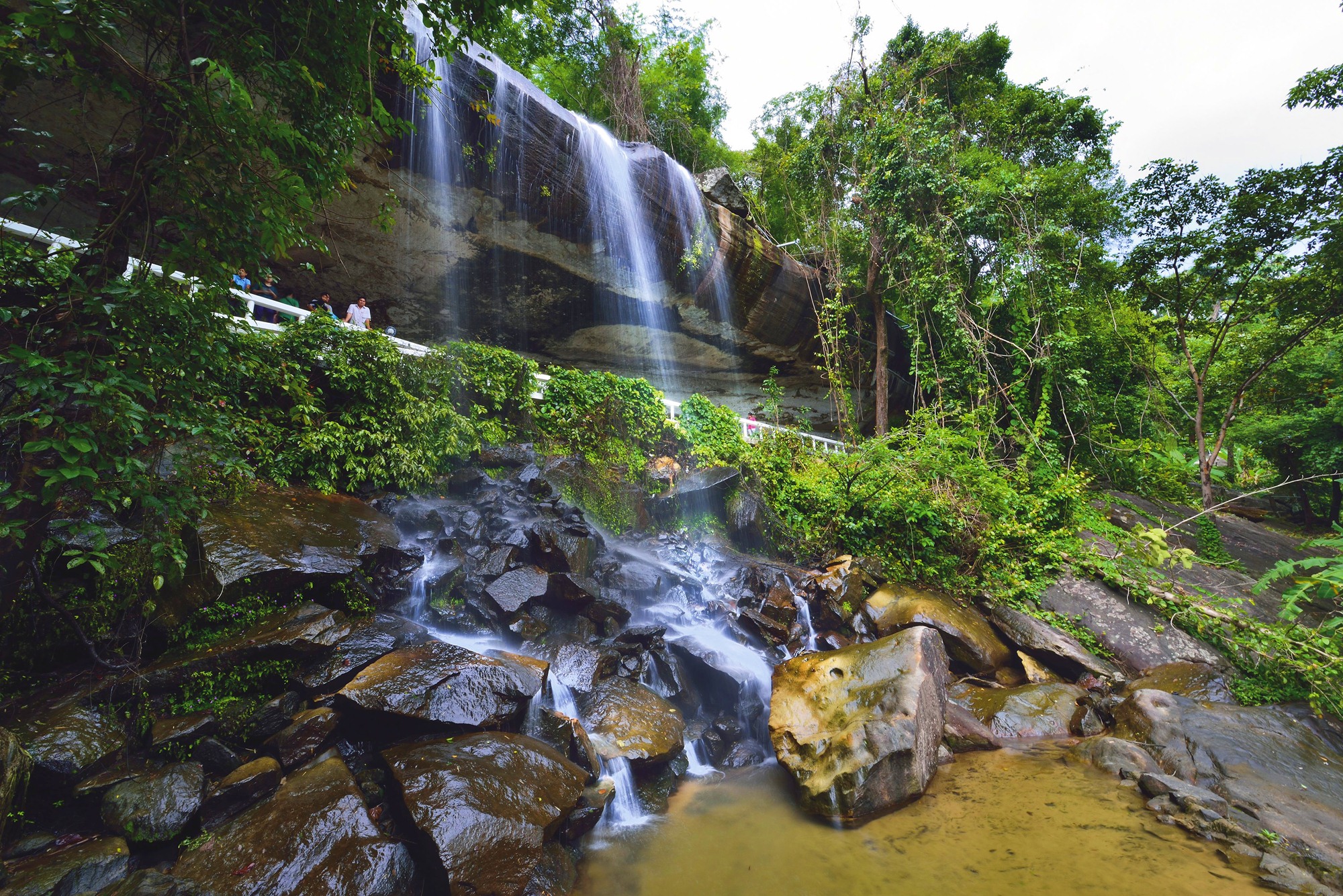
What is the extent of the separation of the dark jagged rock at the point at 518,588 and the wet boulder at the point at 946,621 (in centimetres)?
480

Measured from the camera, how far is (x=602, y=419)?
964cm

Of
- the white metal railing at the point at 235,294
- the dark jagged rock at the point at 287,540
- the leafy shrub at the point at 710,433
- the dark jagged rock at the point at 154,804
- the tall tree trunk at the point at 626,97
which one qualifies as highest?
the tall tree trunk at the point at 626,97

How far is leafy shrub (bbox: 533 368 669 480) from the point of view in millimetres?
9133

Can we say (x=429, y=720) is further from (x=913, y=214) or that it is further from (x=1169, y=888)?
(x=913, y=214)

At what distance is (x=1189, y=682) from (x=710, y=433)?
26.7ft

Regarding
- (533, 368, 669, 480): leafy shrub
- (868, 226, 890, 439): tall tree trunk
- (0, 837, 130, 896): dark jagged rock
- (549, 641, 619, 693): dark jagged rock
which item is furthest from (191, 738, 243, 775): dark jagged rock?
(868, 226, 890, 439): tall tree trunk

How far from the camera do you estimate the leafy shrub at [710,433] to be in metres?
10.5

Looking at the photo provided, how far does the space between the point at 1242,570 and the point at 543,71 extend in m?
21.4

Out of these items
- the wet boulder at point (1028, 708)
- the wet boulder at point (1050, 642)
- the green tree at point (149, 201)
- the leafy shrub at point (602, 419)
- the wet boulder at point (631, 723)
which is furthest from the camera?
the leafy shrub at point (602, 419)

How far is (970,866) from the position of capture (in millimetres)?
3334

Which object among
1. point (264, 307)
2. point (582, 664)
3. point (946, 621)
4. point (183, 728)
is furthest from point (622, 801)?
point (264, 307)

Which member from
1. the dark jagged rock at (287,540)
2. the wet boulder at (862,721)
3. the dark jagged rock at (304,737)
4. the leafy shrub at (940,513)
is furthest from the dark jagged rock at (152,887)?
the leafy shrub at (940,513)

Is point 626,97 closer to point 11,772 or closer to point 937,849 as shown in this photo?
point 11,772

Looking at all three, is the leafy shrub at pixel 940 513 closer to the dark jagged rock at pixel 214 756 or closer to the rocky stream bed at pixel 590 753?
the rocky stream bed at pixel 590 753
